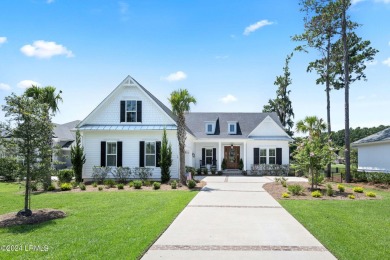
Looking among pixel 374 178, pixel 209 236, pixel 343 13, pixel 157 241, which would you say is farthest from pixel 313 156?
pixel 343 13

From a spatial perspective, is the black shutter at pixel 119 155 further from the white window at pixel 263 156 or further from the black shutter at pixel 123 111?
the white window at pixel 263 156

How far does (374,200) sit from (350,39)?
52.8 feet

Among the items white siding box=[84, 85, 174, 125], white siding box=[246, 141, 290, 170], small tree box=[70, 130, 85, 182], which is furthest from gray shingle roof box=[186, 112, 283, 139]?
small tree box=[70, 130, 85, 182]

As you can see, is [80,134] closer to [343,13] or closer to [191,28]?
[191,28]

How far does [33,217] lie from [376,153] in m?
23.7

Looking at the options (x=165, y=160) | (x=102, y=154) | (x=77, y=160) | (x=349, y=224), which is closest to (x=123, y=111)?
(x=102, y=154)

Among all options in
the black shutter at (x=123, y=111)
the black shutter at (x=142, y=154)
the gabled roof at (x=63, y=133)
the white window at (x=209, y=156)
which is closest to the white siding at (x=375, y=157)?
the white window at (x=209, y=156)

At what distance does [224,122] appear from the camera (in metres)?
33.0

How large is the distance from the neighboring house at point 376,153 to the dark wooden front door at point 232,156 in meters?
10.2

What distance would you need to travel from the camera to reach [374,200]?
544 inches

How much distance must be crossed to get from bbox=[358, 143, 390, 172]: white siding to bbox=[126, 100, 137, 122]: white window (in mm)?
17504

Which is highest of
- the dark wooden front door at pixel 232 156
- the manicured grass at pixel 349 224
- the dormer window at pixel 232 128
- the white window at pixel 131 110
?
the white window at pixel 131 110

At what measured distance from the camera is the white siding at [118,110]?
22.6 metres

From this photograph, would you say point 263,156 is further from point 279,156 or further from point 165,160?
point 165,160
